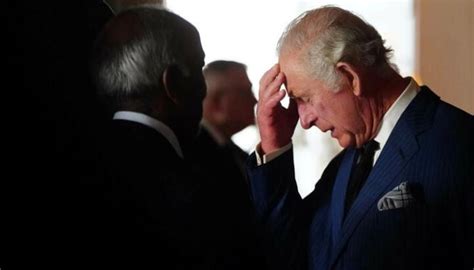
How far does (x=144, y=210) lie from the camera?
88 cm

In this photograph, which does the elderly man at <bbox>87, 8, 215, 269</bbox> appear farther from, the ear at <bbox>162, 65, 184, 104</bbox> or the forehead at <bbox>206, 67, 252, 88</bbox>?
the forehead at <bbox>206, 67, 252, 88</bbox>

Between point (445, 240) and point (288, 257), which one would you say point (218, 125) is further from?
point (445, 240)

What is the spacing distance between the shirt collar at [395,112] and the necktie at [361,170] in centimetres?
1

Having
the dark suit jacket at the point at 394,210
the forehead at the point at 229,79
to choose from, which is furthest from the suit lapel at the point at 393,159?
the forehead at the point at 229,79

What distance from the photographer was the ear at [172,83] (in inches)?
38.4

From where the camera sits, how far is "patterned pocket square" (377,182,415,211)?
4.28ft

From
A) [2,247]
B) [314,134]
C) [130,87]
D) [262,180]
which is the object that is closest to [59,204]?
[2,247]

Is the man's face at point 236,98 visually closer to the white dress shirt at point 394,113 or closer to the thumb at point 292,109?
the thumb at point 292,109

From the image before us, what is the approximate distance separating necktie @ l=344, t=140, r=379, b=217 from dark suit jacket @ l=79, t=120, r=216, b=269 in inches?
21.3

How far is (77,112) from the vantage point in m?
0.86

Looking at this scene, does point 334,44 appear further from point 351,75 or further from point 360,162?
point 360,162

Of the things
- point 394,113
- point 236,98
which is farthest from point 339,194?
point 236,98

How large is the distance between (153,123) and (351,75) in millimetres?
514

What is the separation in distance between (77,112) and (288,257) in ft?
2.14
